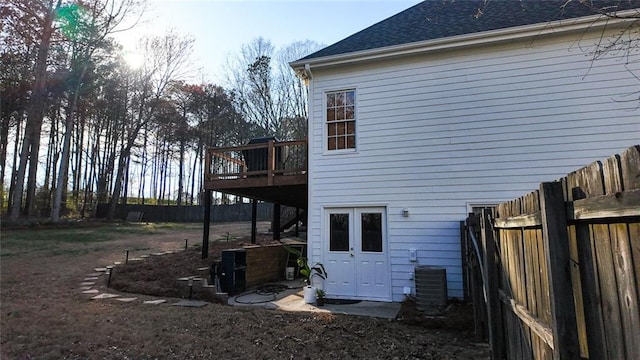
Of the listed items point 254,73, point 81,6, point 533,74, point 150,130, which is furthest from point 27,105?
point 533,74

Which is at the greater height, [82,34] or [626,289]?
[82,34]

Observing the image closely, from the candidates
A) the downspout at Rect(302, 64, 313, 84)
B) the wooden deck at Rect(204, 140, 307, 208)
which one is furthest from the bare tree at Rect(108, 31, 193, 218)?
the downspout at Rect(302, 64, 313, 84)

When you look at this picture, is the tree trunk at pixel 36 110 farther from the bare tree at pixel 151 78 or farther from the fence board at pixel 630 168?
the fence board at pixel 630 168

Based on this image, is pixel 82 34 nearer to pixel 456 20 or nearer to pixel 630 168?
pixel 456 20

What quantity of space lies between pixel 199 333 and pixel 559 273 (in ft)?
15.6

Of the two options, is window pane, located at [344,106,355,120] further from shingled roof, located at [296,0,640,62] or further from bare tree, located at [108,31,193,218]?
bare tree, located at [108,31,193,218]

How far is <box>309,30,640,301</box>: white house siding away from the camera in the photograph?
651 cm

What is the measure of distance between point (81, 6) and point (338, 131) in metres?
19.1

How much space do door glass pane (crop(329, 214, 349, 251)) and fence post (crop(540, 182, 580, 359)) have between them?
616cm

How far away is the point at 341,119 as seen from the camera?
793 centimetres

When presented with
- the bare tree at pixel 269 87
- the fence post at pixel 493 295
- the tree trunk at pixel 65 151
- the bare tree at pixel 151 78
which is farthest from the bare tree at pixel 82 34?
the fence post at pixel 493 295

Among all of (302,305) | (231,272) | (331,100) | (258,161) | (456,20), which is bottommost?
(302,305)

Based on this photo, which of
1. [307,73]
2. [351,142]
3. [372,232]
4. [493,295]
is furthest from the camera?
[307,73]

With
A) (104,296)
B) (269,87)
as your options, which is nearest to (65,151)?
(269,87)
